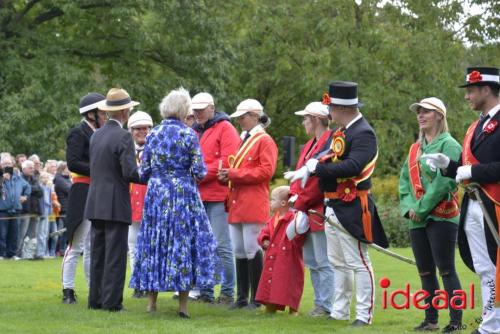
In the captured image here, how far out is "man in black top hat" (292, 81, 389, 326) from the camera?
9492mm

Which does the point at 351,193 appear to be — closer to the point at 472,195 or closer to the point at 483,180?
the point at 472,195

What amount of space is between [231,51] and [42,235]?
43.8ft

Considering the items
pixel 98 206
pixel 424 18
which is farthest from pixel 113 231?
pixel 424 18

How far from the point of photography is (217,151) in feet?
38.0

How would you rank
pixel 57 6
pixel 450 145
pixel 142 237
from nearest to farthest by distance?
pixel 450 145, pixel 142 237, pixel 57 6

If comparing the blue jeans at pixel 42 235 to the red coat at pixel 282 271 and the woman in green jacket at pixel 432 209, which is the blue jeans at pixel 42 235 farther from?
the woman in green jacket at pixel 432 209

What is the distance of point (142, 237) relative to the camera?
10.0 metres

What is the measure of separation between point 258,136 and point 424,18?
2366 cm

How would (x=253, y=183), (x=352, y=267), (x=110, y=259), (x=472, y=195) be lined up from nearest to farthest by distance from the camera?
(x=472, y=195) → (x=352, y=267) → (x=110, y=259) → (x=253, y=183)

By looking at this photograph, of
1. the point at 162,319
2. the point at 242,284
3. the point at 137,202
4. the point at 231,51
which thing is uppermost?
the point at 231,51

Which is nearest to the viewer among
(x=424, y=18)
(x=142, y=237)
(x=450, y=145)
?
Result: (x=450, y=145)

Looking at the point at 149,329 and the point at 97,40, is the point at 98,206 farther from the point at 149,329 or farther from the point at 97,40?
the point at 97,40

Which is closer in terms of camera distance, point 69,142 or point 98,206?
point 98,206

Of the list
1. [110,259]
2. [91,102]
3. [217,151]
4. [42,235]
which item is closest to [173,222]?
[110,259]
